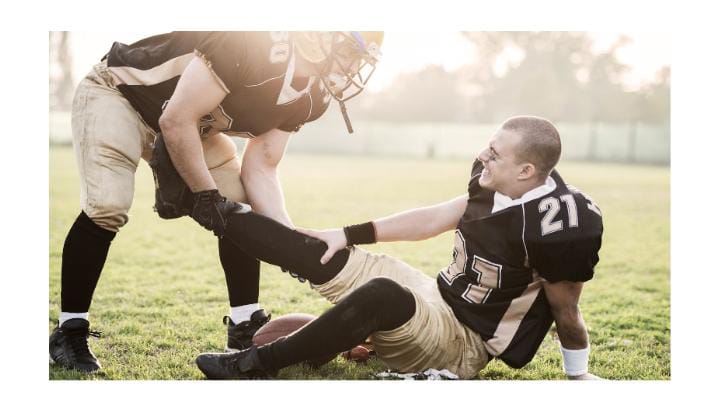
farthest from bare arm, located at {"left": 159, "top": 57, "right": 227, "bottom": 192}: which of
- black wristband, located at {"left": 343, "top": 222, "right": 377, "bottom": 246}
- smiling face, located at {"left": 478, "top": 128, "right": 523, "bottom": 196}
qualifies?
smiling face, located at {"left": 478, "top": 128, "right": 523, "bottom": 196}

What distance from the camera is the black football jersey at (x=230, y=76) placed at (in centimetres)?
228

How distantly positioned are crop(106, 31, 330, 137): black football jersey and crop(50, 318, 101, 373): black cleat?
0.73 meters

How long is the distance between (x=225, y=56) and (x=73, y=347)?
43.4 inches

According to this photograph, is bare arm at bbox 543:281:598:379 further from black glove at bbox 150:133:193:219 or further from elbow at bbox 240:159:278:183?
black glove at bbox 150:133:193:219

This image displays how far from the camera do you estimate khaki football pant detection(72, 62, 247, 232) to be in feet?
7.61

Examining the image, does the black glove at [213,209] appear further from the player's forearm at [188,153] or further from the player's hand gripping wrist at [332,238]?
the player's hand gripping wrist at [332,238]

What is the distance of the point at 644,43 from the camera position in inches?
129

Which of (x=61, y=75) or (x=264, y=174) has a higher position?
(x=61, y=75)

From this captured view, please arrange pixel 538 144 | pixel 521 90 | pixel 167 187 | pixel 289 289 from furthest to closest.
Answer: pixel 521 90
pixel 289 289
pixel 167 187
pixel 538 144

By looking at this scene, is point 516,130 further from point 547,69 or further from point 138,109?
point 547,69

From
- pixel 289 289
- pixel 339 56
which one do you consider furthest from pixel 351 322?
pixel 289 289

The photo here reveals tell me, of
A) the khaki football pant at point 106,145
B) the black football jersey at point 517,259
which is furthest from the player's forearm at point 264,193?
the black football jersey at point 517,259

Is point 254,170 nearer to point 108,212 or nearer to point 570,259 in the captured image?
point 108,212

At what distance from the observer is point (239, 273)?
2.63 meters
